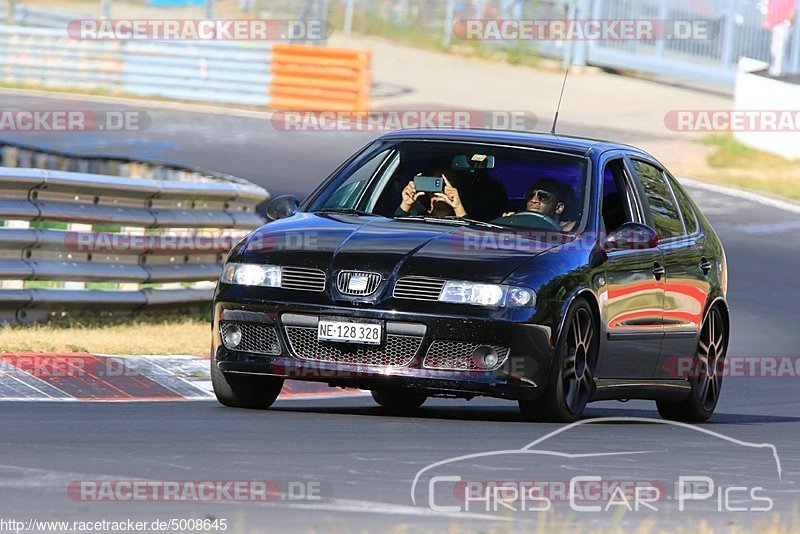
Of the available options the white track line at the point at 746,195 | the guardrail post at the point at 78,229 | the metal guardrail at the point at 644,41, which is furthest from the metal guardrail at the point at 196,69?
the guardrail post at the point at 78,229

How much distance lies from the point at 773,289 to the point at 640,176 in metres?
8.27

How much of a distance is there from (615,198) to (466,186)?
2.97 ft

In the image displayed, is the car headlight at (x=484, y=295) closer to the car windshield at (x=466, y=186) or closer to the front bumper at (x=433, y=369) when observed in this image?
the front bumper at (x=433, y=369)

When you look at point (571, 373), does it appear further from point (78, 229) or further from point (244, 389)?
point (78, 229)

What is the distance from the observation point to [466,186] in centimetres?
973

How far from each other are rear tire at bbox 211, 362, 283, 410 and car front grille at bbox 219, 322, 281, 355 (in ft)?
0.73

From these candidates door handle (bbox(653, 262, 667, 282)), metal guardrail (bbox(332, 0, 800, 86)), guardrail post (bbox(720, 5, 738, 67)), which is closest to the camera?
door handle (bbox(653, 262, 667, 282))

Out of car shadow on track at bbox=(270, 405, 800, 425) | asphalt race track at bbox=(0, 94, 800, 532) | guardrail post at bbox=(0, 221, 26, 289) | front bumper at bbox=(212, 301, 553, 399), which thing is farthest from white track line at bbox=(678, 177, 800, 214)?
front bumper at bbox=(212, 301, 553, 399)

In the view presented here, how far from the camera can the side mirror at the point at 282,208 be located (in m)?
9.64

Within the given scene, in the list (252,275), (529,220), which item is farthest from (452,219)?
(252,275)

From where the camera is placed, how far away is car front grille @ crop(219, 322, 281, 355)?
28.8ft

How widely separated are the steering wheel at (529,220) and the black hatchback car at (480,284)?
0.01 m

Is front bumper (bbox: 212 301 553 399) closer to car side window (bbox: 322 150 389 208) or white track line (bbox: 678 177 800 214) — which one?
car side window (bbox: 322 150 389 208)

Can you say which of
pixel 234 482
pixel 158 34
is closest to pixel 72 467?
pixel 234 482
